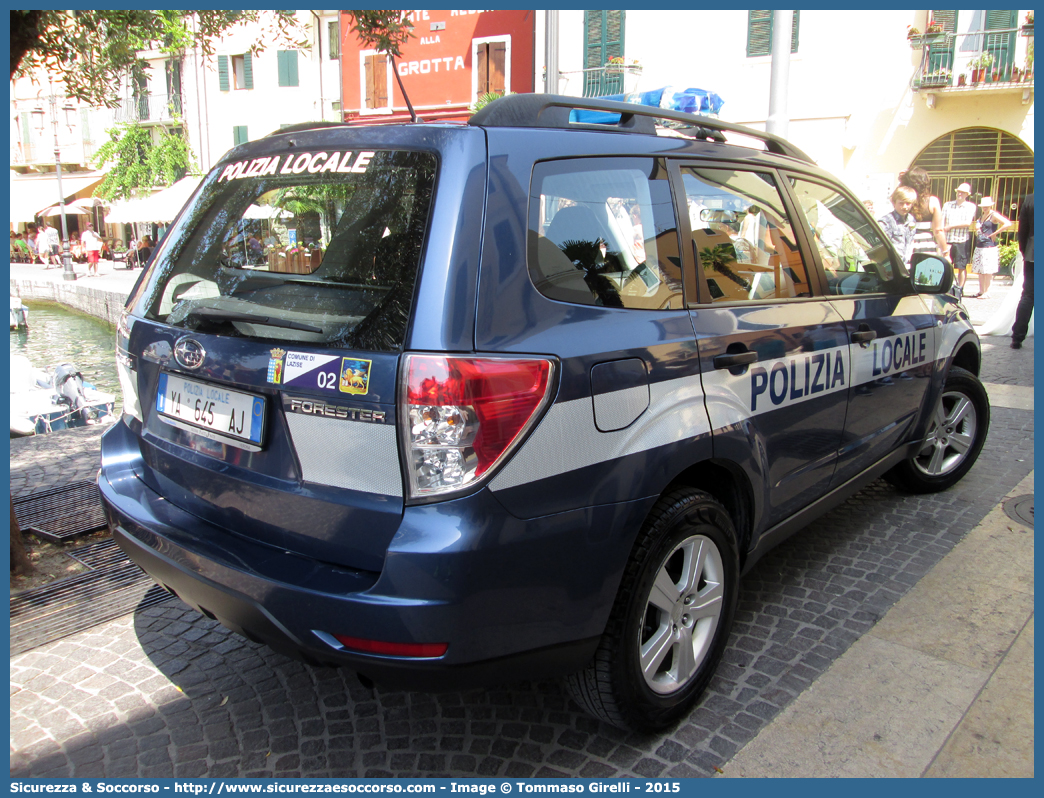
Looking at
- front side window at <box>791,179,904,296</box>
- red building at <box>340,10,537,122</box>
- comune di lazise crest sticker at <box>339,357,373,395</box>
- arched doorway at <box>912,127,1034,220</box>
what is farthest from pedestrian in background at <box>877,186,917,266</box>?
red building at <box>340,10,537,122</box>

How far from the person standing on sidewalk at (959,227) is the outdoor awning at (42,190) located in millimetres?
41468

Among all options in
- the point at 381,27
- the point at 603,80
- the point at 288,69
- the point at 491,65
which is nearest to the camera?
the point at 381,27

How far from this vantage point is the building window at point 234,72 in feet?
105

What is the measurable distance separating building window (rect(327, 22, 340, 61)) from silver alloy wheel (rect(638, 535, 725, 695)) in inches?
1217

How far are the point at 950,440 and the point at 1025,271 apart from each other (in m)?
5.45

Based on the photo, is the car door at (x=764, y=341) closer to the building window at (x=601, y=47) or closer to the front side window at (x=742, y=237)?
the front side window at (x=742, y=237)

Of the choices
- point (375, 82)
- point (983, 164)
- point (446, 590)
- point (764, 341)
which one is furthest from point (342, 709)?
point (375, 82)

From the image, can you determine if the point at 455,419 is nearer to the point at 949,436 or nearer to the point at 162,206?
the point at 949,436

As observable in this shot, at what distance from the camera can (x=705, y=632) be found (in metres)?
2.60

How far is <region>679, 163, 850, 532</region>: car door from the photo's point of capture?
2553mm

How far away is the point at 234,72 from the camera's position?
32594mm

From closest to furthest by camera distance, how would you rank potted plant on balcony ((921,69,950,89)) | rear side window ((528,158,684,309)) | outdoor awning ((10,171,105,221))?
rear side window ((528,158,684,309)), potted plant on balcony ((921,69,950,89)), outdoor awning ((10,171,105,221))

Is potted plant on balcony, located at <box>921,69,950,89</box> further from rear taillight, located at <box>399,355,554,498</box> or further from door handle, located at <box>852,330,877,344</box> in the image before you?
rear taillight, located at <box>399,355,554,498</box>
